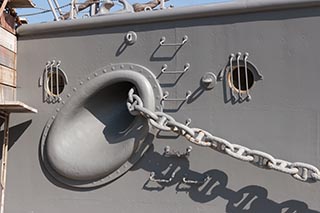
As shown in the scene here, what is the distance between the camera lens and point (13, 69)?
4.91 m

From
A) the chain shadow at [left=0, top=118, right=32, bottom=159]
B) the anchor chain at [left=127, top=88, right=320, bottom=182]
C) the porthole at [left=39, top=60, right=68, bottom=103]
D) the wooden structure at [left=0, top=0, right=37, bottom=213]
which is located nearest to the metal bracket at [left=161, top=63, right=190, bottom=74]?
the anchor chain at [left=127, top=88, right=320, bottom=182]

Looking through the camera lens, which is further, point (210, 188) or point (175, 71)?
point (175, 71)

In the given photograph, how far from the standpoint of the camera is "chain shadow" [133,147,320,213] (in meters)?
3.89

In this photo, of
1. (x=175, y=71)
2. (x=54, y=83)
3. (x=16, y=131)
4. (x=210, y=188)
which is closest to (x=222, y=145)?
(x=210, y=188)

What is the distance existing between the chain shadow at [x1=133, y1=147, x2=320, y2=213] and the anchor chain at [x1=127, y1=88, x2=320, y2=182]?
28 cm

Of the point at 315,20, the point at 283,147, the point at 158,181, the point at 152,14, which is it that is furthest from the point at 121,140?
the point at 315,20

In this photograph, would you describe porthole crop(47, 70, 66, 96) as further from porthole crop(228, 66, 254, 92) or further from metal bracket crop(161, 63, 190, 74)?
porthole crop(228, 66, 254, 92)

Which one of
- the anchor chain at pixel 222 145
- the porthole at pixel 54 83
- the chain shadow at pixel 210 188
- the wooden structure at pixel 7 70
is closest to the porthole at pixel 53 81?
the porthole at pixel 54 83

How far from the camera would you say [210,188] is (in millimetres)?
4074

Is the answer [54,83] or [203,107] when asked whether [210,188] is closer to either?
[203,107]

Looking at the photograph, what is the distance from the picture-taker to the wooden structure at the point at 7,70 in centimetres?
470

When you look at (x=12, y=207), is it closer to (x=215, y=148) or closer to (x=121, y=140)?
(x=121, y=140)

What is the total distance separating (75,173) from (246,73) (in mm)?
1869

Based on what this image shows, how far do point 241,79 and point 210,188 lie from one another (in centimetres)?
99
